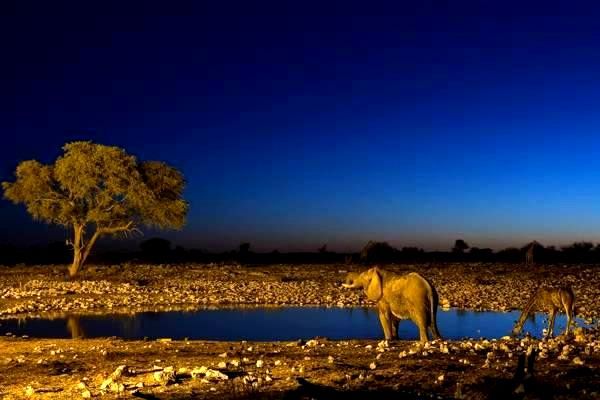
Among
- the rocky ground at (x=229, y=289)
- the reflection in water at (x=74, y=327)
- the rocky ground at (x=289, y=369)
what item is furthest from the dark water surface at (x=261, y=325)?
the rocky ground at (x=289, y=369)

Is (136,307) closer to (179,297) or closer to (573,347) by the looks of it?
(179,297)

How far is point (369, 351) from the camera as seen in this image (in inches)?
532

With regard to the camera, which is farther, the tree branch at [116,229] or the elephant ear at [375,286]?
the tree branch at [116,229]

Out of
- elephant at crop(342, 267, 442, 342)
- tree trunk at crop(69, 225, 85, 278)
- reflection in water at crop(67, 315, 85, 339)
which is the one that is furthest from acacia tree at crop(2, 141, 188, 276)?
elephant at crop(342, 267, 442, 342)

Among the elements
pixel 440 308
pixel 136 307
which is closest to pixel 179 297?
pixel 136 307

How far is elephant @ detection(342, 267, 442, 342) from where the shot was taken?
53.3 feet

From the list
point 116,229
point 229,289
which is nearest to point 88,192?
point 116,229

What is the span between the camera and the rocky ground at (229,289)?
2686 centimetres

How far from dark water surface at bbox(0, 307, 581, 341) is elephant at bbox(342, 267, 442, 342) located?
2.27 meters

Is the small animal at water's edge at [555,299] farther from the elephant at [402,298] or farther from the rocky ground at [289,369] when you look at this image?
the elephant at [402,298]

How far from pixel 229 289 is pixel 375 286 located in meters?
16.2

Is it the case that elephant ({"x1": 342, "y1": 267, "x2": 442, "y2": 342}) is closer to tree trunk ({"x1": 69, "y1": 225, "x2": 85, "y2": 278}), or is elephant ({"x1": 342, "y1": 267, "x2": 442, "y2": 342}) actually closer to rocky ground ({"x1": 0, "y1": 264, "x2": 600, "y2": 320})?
rocky ground ({"x1": 0, "y1": 264, "x2": 600, "y2": 320})

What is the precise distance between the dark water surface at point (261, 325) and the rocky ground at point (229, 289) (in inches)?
71.9

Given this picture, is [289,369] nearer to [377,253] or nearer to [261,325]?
[261,325]
